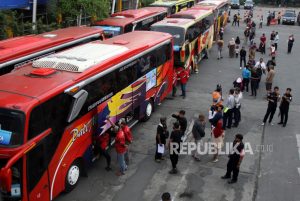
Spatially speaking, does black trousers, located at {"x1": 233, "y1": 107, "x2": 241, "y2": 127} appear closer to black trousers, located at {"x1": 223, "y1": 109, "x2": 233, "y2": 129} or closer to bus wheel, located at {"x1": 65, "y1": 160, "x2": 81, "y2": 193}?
black trousers, located at {"x1": 223, "y1": 109, "x2": 233, "y2": 129}

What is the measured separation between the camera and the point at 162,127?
37.1 feet

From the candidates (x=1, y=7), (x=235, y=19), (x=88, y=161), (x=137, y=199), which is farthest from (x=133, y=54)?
(x=235, y=19)

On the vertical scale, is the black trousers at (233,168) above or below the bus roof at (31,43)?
below

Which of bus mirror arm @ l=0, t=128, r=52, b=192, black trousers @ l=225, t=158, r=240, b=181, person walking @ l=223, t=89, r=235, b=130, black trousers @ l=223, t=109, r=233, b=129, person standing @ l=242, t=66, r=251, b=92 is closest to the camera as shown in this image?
bus mirror arm @ l=0, t=128, r=52, b=192

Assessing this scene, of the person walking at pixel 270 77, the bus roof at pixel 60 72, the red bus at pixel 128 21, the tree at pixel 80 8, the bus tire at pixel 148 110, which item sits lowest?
the bus tire at pixel 148 110

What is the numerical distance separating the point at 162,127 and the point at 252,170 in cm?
304

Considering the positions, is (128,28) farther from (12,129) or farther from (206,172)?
(12,129)

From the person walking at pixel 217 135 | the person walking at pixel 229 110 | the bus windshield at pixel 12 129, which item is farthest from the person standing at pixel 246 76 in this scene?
the bus windshield at pixel 12 129

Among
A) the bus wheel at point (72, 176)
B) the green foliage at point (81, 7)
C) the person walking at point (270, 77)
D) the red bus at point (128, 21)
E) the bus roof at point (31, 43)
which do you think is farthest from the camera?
the green foliage at point (81, 7)

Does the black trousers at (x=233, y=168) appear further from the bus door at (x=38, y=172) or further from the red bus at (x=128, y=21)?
the red bus at (x=128, y=21)

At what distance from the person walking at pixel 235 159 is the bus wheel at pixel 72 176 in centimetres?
408

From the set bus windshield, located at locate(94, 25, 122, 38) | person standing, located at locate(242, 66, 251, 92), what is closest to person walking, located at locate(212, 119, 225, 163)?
person standing, located at locate(242, 66, 251, 92)

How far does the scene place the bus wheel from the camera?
10.2 m

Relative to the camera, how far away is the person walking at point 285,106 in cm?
1463
